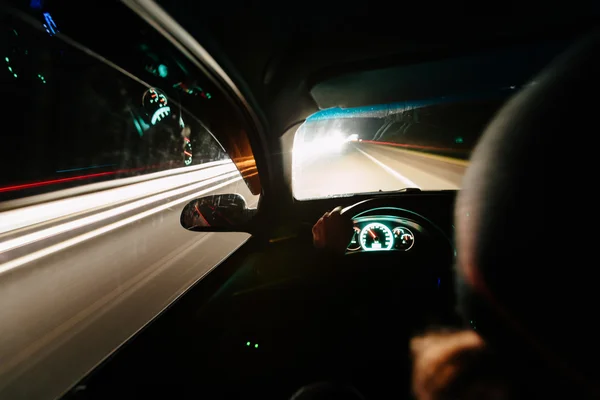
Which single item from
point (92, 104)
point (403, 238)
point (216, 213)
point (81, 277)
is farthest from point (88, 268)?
point (92, 104)

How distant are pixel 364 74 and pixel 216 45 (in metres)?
0.99

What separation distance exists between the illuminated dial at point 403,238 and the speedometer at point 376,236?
42 millimetres

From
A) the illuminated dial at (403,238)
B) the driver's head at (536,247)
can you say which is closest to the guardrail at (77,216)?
the illuminated dial at (403,238)

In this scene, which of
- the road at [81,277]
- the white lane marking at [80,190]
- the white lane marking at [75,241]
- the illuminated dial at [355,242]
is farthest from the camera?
the white lane marking at [80,190]

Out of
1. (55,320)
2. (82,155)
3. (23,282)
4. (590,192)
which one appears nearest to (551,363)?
(590,192)

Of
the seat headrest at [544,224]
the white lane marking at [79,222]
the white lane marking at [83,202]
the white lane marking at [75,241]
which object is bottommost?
the white lane marking at [75,241]

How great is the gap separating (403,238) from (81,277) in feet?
17.4

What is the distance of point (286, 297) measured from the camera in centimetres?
255

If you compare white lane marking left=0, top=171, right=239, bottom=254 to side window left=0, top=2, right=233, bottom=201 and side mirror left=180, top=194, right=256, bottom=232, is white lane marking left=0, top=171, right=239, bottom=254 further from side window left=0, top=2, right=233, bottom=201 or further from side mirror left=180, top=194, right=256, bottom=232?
side mirror left=180, top=194, right=256, bottom=232

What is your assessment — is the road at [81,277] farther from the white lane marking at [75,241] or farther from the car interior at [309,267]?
the car interior at [309,267]

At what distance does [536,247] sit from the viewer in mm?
691

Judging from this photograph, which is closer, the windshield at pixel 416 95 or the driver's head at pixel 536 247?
the driver's head at pixel 536 247

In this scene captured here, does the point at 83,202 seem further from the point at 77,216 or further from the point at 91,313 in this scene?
the point at 91,313

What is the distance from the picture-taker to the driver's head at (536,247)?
24.4 inches
